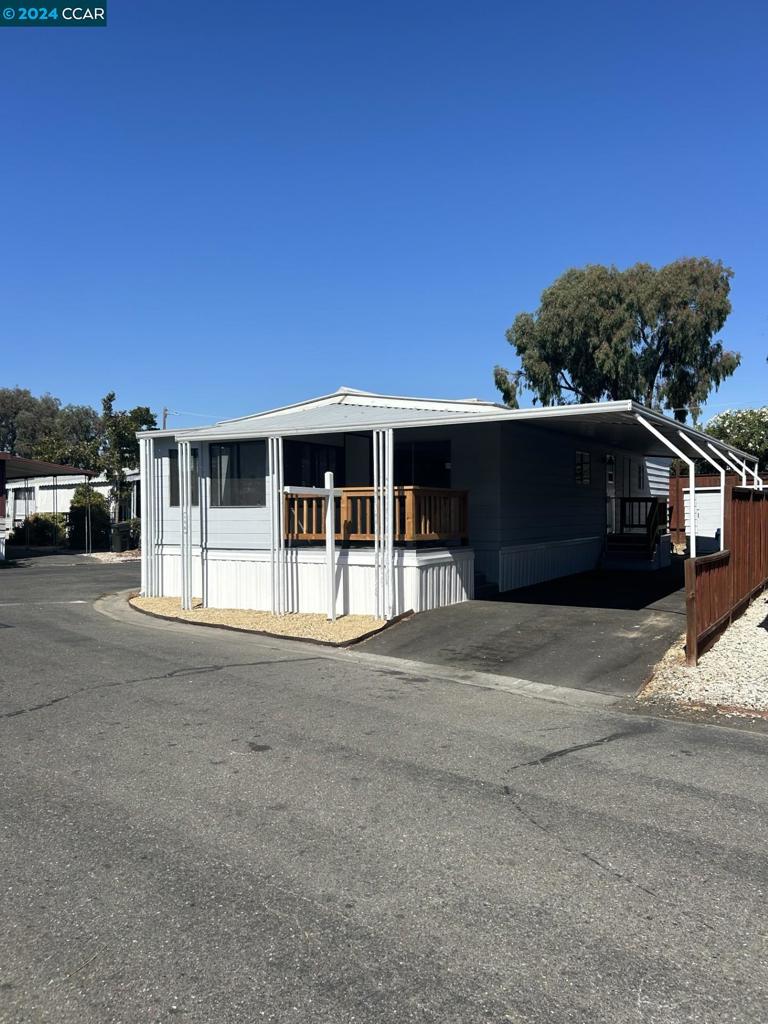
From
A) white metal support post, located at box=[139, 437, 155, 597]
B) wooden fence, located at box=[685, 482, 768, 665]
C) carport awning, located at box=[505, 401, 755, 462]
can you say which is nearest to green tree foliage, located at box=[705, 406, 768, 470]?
carport awning, located at box=[505, 401, 755, 462]

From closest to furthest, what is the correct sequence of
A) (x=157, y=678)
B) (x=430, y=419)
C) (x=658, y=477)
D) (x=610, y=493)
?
(x=157, y=678)
(x=430, y=419)
(x=610, y=493)
(x=658, y=477)

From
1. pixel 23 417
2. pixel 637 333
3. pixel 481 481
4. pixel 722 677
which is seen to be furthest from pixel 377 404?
pixel 23 417

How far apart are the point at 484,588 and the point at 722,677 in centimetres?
617

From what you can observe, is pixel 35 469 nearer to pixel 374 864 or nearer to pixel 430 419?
pixel 430 419

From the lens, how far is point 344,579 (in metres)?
12.8

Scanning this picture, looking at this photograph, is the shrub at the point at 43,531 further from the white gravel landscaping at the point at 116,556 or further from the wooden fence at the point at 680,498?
the wooden fence at the point at 680,498

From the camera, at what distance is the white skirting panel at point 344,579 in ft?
40.7

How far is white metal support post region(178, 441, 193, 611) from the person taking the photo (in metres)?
14.3

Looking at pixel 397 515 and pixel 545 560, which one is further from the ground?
pixel 397 515

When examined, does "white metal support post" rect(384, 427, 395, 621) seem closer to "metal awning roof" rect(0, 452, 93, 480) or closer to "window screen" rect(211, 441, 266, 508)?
"window screen" rect(211, 441, 266, 508)

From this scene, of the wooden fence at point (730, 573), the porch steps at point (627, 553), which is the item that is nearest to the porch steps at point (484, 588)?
the wooden fence at point (730, 573)

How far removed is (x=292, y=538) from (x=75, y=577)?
409 inches

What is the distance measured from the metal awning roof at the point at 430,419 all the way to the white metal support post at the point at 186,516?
35 centimetres

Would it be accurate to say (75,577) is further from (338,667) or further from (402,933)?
(402,933)
